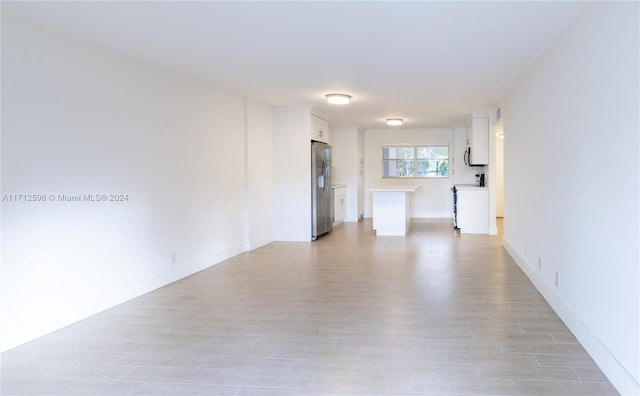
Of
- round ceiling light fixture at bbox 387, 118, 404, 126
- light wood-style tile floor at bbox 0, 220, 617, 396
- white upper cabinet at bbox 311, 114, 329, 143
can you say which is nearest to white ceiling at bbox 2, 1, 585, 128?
white upper cabinet at bbox 311, 114, 329, 143

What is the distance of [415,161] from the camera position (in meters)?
12.0

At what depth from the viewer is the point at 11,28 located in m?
3.15

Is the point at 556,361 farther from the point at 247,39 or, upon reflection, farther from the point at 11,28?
the point at 11,28

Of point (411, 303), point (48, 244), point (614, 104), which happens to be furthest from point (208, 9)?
point (411, 303)

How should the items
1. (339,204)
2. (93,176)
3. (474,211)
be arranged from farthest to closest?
(339,204), (474,211), (93,176)

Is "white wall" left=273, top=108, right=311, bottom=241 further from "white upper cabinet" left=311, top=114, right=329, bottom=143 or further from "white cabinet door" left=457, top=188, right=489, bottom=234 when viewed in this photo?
"white cabinet door" left=457, top=188, right=489, bottom=234

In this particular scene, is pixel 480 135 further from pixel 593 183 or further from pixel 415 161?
pixel 593 183

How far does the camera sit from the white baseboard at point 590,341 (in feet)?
7.50

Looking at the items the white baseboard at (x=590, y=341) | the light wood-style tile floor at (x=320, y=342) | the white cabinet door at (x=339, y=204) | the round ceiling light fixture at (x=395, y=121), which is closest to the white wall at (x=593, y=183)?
the white baseboard at (x=590, y=341)

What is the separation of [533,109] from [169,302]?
4173mm

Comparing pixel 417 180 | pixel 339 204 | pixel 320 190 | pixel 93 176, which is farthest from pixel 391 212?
pixel 93 176

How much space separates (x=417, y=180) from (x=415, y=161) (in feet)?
1.70

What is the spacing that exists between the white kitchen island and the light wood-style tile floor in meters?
3.30

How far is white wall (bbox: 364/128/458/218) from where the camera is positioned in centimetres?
1173
